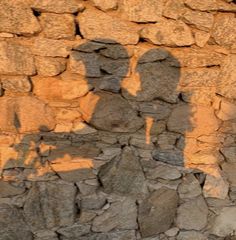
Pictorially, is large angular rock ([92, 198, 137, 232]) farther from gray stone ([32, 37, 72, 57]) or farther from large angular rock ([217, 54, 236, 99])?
gray stone ([32, 37, 72, 57])

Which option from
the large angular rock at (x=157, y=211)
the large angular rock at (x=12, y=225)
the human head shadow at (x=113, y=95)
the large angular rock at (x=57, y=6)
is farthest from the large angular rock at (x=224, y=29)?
the large angular rock at (x=12, y=225)

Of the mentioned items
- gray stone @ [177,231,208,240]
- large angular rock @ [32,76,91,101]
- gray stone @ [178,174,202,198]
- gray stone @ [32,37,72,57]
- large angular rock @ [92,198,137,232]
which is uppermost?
gray stone @ [32,37,72,57]

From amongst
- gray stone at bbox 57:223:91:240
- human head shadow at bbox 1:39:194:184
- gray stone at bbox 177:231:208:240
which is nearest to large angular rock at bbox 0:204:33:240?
gray stone at bbox 57:223:91:240

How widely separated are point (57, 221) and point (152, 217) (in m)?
0.78

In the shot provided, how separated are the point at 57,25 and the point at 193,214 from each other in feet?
6.23

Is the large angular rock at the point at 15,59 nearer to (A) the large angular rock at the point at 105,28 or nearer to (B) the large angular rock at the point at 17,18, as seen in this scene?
(B) the large angular rock at the point at 17,18

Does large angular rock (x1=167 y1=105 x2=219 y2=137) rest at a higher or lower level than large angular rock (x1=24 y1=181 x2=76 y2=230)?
higher

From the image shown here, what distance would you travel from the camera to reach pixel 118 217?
2.80m

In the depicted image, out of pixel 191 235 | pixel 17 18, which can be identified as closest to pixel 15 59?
pixel 17 18

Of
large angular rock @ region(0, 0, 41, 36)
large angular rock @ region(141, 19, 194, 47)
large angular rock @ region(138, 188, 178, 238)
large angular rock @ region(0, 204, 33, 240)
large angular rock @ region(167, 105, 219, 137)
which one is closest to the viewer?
large angular rock @ region(0, 0, 41, 36)

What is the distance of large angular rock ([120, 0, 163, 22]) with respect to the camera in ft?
7.82

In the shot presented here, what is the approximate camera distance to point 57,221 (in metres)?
2.72

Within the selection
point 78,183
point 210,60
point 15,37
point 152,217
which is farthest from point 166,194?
point 15,37

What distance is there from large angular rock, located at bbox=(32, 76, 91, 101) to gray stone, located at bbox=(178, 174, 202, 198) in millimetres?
1115
